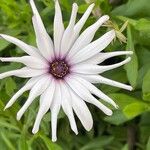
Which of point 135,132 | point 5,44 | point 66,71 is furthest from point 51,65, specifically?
point 135,132

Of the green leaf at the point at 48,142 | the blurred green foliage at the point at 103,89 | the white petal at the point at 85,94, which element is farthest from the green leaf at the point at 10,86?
the white petal at the point at 85,94

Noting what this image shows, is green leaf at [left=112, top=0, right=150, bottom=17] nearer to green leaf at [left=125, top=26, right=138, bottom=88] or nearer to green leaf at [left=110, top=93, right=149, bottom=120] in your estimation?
green leaf at [left=125, top=26, right=138, bottom=88]

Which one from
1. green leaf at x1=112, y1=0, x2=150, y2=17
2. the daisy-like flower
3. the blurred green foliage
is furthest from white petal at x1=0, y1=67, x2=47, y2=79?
green leaf at x1=112, y1=0, x2=150, y2=17

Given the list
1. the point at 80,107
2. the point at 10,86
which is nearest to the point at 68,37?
the point at 80,107

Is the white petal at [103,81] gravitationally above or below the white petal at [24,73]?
below

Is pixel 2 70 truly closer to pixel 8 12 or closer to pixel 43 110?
pixel 8 12

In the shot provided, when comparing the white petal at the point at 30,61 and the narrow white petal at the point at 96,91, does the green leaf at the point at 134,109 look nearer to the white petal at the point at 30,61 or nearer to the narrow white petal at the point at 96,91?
the narrow white petal at the point at 96,91
